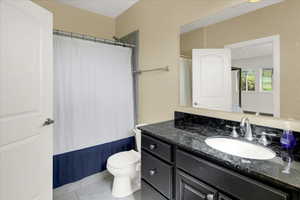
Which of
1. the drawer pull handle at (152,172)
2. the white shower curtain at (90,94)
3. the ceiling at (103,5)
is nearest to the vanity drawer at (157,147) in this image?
the drawer pull handle at (152,172)

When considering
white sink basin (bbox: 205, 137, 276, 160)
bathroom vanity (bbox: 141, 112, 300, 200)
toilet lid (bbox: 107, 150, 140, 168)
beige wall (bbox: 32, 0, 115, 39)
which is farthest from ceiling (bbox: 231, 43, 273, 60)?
beige wall (bbox: 32, 0, 115, 39)

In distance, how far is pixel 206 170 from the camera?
2.92 ft

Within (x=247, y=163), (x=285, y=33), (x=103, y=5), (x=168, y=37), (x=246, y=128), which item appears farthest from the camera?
(x=103, y=5)

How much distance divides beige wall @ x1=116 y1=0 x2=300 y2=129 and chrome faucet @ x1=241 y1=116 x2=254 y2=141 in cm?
13

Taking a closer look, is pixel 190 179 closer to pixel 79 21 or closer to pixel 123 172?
pixel 123 172

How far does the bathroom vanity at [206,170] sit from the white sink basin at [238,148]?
52 millimetres

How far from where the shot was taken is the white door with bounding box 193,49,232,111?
140 centimetres

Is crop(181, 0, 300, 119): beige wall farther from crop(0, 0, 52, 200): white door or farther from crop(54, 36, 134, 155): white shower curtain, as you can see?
crop(0, 0, 52, 200): white door

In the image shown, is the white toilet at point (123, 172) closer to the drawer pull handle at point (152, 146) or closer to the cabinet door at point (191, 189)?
the drawer pull handle at point (152, 146)

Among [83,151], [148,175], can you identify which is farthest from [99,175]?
[148,175]

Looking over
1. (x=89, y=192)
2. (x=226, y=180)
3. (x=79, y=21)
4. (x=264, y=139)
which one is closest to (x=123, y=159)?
(x=89, y=192)

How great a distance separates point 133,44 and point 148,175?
5.84 feet

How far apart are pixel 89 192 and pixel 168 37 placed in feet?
6.54

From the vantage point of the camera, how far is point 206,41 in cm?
151
